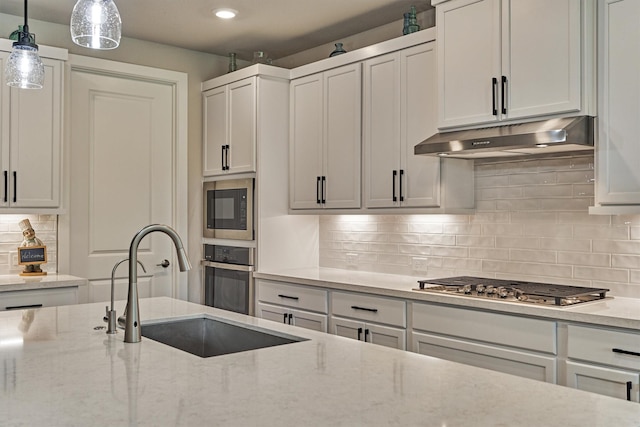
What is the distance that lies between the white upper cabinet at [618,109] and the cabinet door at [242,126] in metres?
2.45

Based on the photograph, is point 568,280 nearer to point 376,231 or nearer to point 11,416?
point 376,231

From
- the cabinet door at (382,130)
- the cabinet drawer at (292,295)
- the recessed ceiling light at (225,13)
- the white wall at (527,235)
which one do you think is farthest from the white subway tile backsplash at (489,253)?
the recessed ceiling light at (225,13)

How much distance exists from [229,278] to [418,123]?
196 centimetres

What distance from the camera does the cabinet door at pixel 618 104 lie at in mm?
2662

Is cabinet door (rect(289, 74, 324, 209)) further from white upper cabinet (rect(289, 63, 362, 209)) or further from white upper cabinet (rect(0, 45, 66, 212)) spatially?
white upper cabinet (rect(0, 45, 66, 212))

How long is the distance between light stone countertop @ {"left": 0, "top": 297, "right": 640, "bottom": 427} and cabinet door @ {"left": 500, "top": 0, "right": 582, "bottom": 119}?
5.36ft

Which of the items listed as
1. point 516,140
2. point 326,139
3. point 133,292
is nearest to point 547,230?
point 516,140

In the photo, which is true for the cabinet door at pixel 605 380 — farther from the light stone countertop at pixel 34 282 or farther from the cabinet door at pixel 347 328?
the light stone countertop at pixel 34 282

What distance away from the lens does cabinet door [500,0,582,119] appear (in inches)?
111

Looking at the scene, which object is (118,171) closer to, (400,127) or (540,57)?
(400,127)

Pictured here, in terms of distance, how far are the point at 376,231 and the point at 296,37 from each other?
164 cm

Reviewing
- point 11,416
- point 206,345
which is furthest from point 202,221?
point 11,416

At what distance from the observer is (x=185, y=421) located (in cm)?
126

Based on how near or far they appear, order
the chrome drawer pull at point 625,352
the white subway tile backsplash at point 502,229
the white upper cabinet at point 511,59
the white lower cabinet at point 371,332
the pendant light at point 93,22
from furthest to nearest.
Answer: the white subway tile backsplash at point 502,229 → the white lower cabinet at point 371,332 → the white upper cabinet at point 511,59 → the chrome drawer pull at point 625,352 → the pendant light at point 93,22
